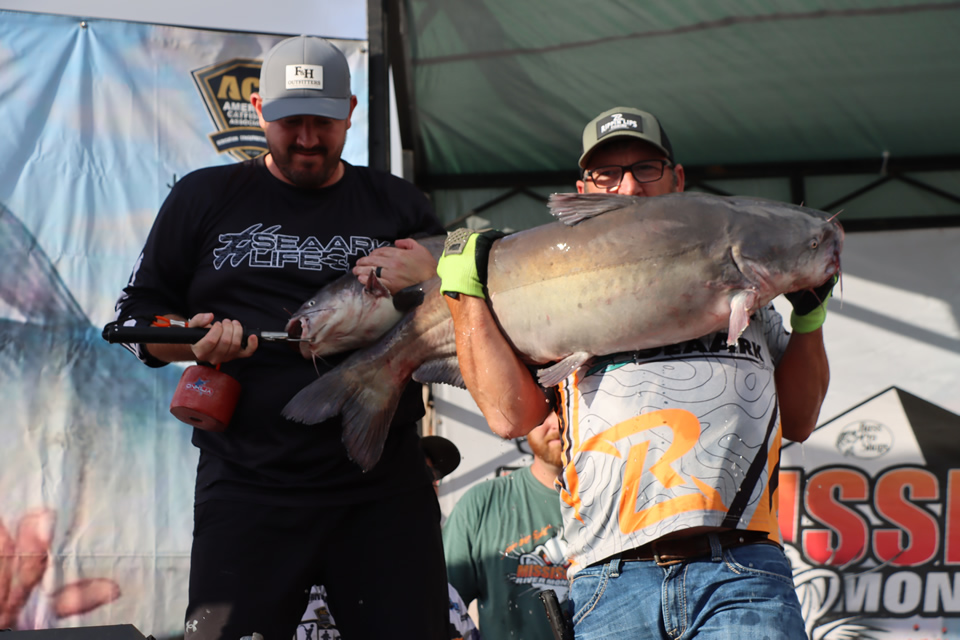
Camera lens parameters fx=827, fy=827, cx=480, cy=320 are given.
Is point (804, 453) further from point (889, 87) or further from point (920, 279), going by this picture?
point (889, 87)

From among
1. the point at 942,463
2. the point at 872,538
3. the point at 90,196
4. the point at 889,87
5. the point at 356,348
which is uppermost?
the point at 889,87

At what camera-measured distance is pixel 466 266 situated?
202 cm

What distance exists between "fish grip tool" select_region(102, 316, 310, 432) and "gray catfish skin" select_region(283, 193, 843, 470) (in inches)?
7.7

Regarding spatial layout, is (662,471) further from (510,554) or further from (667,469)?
(510,554)

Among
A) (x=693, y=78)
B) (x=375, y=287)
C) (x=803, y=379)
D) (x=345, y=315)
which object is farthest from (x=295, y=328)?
(x=693, y=78)

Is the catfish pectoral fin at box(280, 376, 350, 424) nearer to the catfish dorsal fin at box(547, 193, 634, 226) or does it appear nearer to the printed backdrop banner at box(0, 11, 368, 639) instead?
the catfish dorsal fin at box(547, 193, 634, 226)

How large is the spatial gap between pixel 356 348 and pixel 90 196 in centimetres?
203

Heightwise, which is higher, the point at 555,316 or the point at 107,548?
the point at 555,316

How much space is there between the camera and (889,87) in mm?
5168

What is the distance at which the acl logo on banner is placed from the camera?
17.6 ft

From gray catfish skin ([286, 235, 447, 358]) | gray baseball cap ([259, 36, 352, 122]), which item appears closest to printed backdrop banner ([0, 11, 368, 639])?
gray baseball cap ([259, 36, 352, 122])

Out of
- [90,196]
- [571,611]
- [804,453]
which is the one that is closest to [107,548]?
[90,196]

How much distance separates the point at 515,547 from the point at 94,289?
213 centimetres

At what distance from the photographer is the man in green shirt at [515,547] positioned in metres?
3.34
